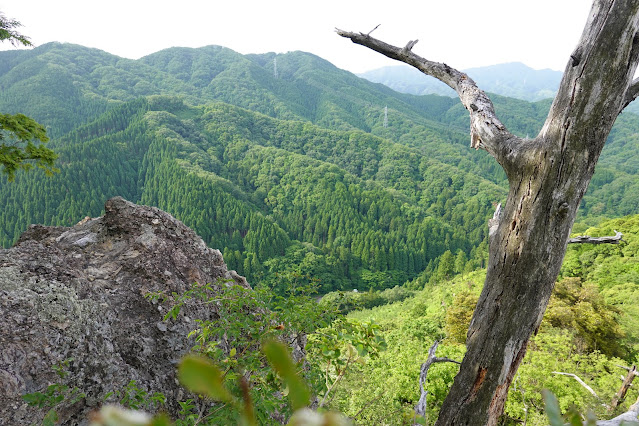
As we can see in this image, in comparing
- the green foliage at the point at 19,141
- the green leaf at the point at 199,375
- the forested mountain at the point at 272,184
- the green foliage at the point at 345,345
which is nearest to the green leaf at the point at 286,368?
the green leaf at the point at 199,375

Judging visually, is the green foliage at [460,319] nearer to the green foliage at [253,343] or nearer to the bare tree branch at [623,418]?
the bare tree branch at [623,418]

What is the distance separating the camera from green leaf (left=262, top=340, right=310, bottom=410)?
37cm

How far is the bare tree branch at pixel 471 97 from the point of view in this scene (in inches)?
94.4

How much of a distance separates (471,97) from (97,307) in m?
4.10

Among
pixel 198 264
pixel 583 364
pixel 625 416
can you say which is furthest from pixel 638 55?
pixel 583 364

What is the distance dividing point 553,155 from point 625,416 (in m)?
1.63

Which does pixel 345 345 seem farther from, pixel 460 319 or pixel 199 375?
pixel 460 319

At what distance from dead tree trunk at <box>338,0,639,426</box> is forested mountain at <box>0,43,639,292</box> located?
47683 mm

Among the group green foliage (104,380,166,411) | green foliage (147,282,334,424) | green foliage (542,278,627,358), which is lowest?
green foliage (542,278,627,358)

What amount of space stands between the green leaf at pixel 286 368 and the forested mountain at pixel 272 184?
4951 cm

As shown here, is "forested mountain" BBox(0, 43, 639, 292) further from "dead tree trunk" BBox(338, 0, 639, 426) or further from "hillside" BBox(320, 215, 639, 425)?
"dead tree trunk" BBox(338, 0, 639, 426)

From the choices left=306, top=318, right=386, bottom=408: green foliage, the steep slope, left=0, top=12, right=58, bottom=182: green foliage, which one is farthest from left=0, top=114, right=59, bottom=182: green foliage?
the steep slope

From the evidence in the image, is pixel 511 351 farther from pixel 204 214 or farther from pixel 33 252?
pixel 204 214

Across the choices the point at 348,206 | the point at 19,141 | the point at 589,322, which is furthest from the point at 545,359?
the point at 348,206
